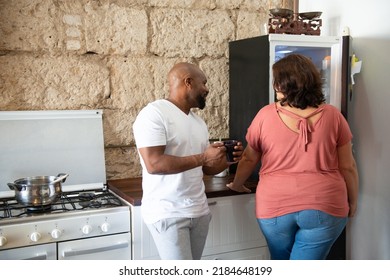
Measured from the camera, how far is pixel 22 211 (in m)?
2.00

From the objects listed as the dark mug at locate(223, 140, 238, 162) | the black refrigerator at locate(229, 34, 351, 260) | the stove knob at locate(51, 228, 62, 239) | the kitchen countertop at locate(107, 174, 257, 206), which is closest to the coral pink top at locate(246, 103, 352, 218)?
the dark mug at locate(223, 140, 238, 162)

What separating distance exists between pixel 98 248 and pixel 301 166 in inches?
37.1

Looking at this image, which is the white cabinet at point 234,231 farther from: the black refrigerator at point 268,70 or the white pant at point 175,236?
the white pant at point 175,236

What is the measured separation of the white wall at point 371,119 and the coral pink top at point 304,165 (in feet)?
2.60

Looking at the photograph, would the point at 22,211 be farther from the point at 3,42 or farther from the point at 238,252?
the point at 238,252

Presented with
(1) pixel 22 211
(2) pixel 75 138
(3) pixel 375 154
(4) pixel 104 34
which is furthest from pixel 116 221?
(3) pixel 375 154

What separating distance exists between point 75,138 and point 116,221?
61 centimetres

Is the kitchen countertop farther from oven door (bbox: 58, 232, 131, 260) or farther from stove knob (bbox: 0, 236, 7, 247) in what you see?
stove knob (bbox: 0, 236, 7, 247)

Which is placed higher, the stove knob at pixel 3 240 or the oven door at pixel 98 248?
the stove knob at pixel 3 240

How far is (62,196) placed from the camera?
7.46 feet

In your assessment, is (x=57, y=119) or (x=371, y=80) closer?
(x=57, y=119)

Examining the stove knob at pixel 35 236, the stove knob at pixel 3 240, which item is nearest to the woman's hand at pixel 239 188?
the stove knob at pixel 35 236

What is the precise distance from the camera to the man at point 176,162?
168 centimetres

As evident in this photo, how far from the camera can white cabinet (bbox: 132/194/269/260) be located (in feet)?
7.28
